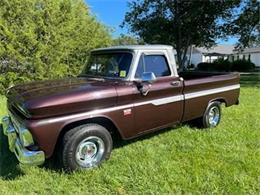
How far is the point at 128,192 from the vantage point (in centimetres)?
401

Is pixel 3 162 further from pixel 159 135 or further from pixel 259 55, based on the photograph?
pixel 259 55

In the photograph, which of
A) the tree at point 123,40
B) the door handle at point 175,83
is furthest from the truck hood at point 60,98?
the tree at point 123,40

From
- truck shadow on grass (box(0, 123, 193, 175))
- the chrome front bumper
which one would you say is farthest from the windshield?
the chrome front bumper

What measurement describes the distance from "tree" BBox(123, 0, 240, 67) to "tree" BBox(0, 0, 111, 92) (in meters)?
11.8

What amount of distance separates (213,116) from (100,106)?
336cm

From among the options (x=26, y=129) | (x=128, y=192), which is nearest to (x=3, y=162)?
(x=26, y=129)

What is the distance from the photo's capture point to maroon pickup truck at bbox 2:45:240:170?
4.11 m

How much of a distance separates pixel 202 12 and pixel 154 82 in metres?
19.2

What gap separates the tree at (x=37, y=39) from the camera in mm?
10930

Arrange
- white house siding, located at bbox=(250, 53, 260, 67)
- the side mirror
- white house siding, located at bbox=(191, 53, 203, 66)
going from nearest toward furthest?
the side mirror
white house siding, located at bbox=(250, 53, 260, 67)
white house siding, located at bbox=(191, 53, 203, 66)

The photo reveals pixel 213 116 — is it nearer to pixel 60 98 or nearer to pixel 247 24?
pixel 60 98

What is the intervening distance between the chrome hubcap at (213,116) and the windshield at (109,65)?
251 cm

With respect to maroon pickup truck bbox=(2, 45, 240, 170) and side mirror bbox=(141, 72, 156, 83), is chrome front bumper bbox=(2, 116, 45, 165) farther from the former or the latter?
side mirror bbox=(141, 72, 156, 83)

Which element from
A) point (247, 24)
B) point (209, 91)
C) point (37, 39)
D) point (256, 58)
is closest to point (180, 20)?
point (247, 24)
